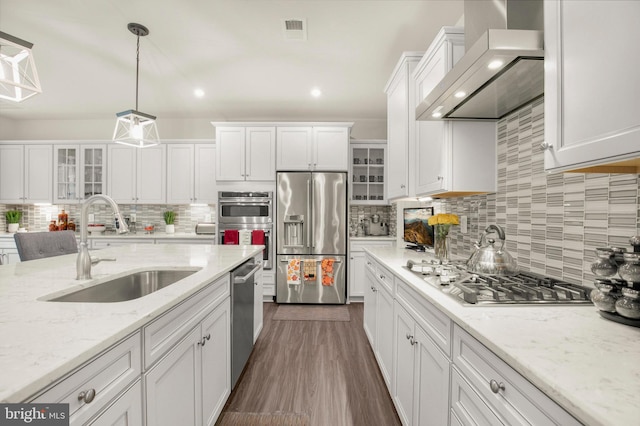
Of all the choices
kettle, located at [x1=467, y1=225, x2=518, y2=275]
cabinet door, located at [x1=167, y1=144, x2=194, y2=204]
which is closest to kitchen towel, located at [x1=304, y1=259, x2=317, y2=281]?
cabinet door, located at [x1=167, y1=144, x2=194, y2=204]

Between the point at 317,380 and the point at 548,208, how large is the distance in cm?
190

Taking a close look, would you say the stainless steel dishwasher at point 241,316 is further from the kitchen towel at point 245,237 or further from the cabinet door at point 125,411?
the kitchen towel at point 245,237

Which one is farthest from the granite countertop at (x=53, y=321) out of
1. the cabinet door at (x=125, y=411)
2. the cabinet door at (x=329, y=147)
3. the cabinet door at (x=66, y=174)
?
the cabinet door at (x=66, y=174)

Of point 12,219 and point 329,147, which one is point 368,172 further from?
point 12,219

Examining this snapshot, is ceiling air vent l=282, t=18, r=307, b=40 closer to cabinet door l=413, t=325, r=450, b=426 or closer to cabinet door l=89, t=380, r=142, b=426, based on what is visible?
cabinet door l=413, t=325, r=450, b=426

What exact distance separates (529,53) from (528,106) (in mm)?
616

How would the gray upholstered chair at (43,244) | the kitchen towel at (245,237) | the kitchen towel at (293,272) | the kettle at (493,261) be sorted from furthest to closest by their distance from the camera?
the kitchen towel at (293,272) < the kitchen towel at (245,237) < the gray upholstered chair at (43,244) < the kettle at (493,261)

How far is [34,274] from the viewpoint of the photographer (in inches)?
59.2

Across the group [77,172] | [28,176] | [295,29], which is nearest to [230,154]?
[295,29]

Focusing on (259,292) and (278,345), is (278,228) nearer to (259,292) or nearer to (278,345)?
(259,292)

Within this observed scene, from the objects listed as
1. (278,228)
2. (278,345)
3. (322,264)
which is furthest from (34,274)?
(322,264)

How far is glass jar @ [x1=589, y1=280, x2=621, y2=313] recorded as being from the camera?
0.94 meters

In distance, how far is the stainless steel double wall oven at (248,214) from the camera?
13.5 feet

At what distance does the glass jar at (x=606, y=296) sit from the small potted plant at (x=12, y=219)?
677 centimetres
